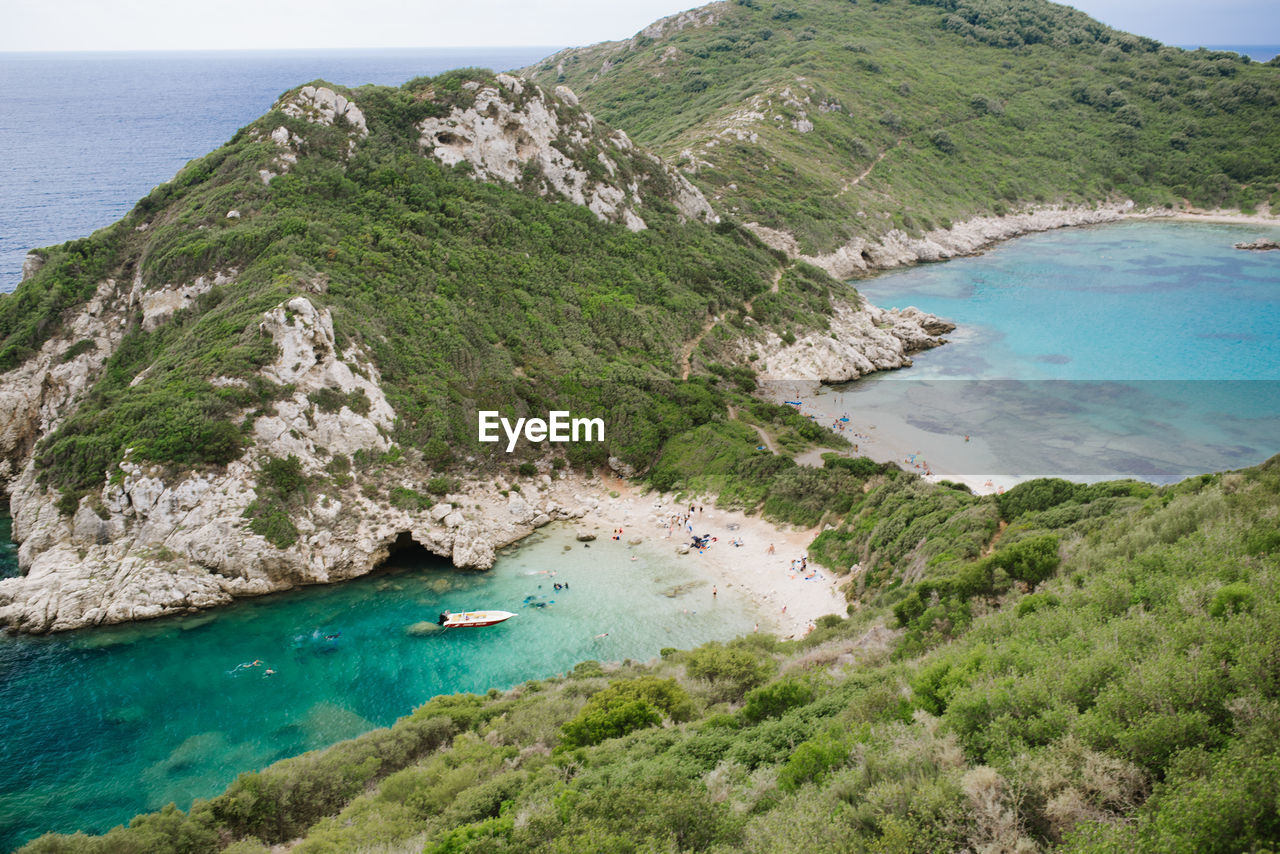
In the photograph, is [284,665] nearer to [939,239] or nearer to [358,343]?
[358,343]

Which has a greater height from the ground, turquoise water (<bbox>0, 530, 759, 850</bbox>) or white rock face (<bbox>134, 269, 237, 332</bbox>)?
white rock face (<bbox>134, 269, 237, 332</bbox>)

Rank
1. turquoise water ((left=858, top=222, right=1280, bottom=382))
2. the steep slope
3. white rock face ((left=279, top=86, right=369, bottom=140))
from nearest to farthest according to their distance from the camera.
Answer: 1. the steep slope
2. white rock face ((left=279, top=86, right=369, bottom=140))
3. turquoise water ((left=858, top=222, right=1280, bottom=382))

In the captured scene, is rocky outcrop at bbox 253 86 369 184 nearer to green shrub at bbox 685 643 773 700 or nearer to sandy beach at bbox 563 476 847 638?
sandy beach at bbox 563 476 847 638

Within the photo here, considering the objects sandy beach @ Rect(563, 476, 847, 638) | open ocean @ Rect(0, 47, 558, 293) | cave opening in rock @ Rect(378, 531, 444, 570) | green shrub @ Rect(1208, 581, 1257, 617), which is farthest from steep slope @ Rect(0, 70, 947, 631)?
green shrub @ Rect(1208, 581, 1257, 617)

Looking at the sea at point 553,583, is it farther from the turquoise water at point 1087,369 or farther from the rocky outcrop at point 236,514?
the rocky outcrop at point 236,514

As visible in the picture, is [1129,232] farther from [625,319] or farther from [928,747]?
[928,747]

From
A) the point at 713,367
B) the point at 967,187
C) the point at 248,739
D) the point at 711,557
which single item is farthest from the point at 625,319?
the point at 967,187

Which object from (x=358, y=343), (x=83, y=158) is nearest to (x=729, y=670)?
(x=358, y=343)
